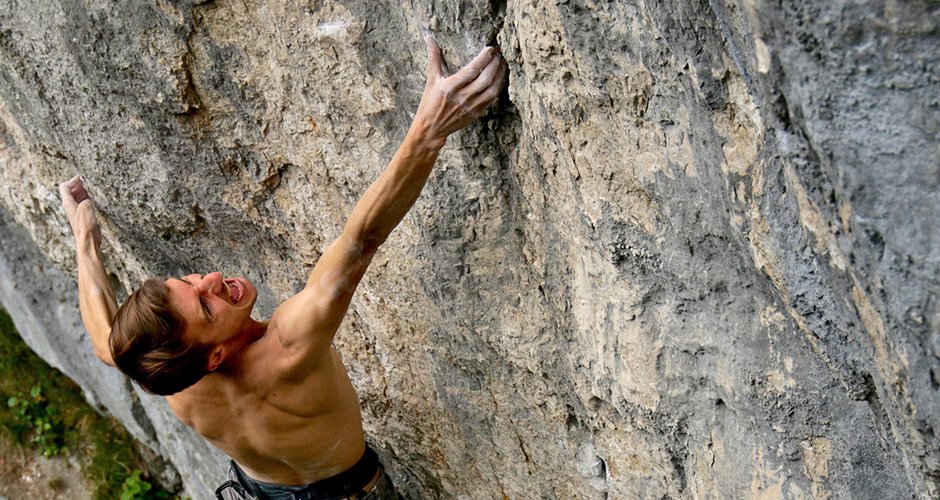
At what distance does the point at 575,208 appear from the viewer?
1955mm

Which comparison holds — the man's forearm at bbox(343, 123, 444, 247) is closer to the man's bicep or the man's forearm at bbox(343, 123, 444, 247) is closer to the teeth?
the man's bicep

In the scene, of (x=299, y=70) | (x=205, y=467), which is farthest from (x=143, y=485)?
(x=299, y=70)

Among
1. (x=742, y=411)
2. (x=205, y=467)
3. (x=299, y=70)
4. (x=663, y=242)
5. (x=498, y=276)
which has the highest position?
(x=299, y=70)

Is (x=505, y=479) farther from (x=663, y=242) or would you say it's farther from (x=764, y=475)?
(x=663, y=242)

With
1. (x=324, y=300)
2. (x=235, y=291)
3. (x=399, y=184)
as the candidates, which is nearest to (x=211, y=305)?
(x=235, y=291)

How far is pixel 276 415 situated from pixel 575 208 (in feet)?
3.54

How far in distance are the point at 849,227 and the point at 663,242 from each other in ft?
2.03

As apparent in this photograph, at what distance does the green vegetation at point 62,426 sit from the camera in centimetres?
564

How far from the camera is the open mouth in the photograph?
239 centimetres

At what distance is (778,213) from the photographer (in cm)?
148

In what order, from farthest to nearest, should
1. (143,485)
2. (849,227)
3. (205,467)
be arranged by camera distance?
(143,485), (205,467), (849,227)

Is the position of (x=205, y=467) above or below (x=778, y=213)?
below

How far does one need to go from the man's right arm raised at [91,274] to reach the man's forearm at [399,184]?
119 centimetres

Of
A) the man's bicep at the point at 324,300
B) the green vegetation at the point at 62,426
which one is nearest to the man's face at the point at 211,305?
the man's bicep at the point at 324,300
